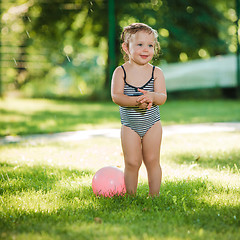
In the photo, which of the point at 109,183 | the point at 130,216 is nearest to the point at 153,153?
the point at 109,183

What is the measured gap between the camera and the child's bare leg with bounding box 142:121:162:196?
10.9 feet

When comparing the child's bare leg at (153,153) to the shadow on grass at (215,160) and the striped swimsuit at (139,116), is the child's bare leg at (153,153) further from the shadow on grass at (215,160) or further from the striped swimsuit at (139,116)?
the shadow on grass at (215,160)

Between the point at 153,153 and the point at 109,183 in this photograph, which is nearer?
the point at 153,153

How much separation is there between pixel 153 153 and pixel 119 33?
1451 cm

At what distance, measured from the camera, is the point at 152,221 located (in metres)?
2.84

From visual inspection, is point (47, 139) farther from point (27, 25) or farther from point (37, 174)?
point (27, 25)

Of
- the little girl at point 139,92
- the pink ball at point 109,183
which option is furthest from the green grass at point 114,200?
the little girl at point 139,92

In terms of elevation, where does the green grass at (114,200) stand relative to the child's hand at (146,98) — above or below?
below

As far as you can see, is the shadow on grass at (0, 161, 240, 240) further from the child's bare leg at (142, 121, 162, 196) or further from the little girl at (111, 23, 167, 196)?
the little girl at (111, 23, 167, 196)

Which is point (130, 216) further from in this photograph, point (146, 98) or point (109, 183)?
point (146, 98)

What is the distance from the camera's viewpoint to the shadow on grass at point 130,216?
2.61 metres

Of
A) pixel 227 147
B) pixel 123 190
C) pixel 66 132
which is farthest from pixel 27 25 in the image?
pixel 123 190

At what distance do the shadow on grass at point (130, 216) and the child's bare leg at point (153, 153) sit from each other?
0.40ft

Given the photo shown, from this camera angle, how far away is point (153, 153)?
337 cm
